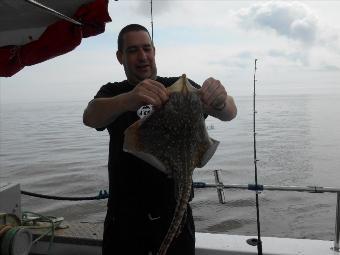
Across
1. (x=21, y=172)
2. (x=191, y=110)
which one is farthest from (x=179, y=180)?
(x=21, y=172)

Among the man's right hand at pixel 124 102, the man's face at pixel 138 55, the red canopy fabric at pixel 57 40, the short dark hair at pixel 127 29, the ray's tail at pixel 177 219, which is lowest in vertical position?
the ray's tail at pixel 177 219

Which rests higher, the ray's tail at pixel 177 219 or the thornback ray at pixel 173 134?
the thornback ray at pixel 173 134

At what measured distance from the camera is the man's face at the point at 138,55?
117 inches

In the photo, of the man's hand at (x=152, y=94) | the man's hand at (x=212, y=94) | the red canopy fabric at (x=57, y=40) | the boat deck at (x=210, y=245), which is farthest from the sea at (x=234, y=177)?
the red canopy fabric at (x=57, y=40)

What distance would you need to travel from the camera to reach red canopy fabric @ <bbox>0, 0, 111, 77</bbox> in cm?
424

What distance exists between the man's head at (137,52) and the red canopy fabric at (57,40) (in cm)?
131

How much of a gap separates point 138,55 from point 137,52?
28 mm

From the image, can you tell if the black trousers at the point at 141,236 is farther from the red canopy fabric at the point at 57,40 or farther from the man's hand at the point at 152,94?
the red canopy fabric at the point at 57,40

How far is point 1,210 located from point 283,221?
853 centimetres

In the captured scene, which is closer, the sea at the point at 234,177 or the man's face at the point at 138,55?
the man's face at the point at 138,55

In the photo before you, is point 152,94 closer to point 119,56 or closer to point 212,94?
point 212,94

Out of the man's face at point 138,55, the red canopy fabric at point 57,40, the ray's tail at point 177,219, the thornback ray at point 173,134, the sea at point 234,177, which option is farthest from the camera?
the sea at point 234,177

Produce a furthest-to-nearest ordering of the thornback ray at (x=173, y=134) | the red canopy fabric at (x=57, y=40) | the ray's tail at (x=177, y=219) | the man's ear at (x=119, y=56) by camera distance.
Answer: the red canopy fabric at (x=57, y=40)
the man's ear at (x=119, y=56)
the thornback ray at (x=173, y=134)
the ray's tail at (x=177, y=219)

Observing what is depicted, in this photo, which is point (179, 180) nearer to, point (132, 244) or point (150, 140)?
point (150, 140)
